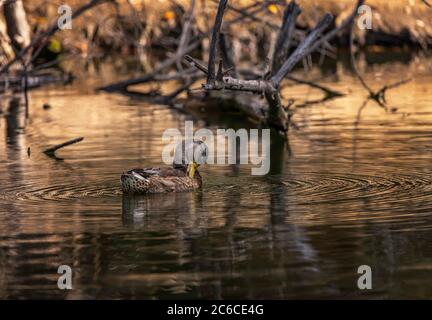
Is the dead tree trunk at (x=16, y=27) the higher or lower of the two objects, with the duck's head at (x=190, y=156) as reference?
higher

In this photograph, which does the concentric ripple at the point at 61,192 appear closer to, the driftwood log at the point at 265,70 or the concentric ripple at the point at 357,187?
the driftwood log at the point at 265,70

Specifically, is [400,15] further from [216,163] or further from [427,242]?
[427,242]

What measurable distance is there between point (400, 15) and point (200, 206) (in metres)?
25.7

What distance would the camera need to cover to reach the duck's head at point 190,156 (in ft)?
41.1

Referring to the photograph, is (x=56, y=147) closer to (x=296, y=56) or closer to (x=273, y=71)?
(x=273, y=71)

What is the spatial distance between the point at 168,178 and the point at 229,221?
1.91 meters

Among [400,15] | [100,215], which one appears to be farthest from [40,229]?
[400,15]

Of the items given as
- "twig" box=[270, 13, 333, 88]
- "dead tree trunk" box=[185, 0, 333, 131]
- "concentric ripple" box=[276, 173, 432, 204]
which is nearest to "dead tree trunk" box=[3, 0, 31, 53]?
"dead tree trunk" box=[185, 0, 333, 131]

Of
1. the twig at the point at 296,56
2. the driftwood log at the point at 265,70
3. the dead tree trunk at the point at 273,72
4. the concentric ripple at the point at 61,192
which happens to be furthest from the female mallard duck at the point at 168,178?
the twig at the point at 296,56

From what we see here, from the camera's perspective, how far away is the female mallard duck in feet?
38.9

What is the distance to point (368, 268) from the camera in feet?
27.7

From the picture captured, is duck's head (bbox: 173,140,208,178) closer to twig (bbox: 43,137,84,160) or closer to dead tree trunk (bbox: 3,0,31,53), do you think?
twig (bbox: 43,137,84,160)

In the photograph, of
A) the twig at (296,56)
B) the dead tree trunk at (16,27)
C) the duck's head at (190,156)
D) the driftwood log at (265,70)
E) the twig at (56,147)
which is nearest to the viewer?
the driftwood log at (265,70)

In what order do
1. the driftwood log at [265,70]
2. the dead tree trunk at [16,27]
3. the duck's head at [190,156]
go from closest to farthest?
the driftwood log at [265,70], the duck's head at [190,156], the dead tree trunk at [16,27]
